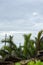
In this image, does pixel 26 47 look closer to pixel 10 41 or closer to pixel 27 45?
pixel 27 45

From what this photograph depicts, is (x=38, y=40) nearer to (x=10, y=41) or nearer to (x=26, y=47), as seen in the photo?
(x=26, y=47)

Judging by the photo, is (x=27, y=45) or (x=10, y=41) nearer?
(x=10, y=41)

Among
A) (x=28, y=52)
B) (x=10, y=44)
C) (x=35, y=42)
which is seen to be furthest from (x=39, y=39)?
(x=10, y=44)

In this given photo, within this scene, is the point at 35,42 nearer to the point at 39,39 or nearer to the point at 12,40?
the point at 39,39

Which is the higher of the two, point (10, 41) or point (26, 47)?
point (10, 41)

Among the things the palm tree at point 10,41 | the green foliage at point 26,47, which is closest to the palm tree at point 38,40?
the green foliage at point 26,47

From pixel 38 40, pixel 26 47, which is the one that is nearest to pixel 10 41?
pixel 26 47

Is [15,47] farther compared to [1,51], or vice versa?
[15,47]

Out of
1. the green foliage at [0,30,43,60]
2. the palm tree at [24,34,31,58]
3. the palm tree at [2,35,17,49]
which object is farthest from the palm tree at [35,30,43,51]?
the palm tree at [2,35,17,49]

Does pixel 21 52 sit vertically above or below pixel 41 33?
below

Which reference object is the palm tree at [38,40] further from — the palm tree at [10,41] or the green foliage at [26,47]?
the palm tree at [10,41]

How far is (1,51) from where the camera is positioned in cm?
1345

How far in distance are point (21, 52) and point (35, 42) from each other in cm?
156

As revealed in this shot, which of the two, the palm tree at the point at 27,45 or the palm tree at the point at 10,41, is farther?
the palm tree at the point at 10,41
